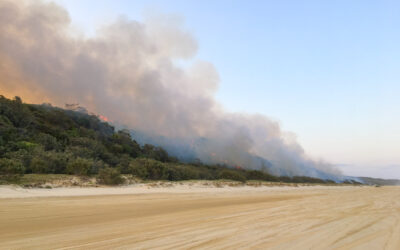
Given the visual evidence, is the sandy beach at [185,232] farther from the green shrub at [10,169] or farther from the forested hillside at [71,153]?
the forested hillside at [71,153]

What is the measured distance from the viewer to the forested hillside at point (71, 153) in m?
15.1

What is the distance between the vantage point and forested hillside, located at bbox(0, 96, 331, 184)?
15102mm

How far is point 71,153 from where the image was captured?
754 inches

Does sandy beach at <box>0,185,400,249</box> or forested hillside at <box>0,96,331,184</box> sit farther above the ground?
forested hillside at <box>0,96,331,184</box>

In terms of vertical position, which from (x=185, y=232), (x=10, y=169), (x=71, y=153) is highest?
(x=71, y=153)

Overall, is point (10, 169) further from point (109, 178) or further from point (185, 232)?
point (185, 232)

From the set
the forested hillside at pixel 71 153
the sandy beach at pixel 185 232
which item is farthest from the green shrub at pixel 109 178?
the sandy beach at pixel 185 232

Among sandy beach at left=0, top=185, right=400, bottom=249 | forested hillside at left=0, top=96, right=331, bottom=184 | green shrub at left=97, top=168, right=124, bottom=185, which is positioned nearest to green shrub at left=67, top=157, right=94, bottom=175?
forested hillside at left=0, top=96, right=331, bottom=184

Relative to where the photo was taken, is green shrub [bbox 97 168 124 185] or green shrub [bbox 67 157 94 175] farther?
green shrub [bbox 67 157 94 175]

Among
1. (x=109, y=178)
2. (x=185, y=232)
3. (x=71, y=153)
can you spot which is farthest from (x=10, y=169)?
(x=185, y=232)

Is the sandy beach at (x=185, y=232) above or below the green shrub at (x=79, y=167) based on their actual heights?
below

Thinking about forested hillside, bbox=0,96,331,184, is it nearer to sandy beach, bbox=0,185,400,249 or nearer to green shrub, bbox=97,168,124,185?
green shrub, bbox=97,168,124,185

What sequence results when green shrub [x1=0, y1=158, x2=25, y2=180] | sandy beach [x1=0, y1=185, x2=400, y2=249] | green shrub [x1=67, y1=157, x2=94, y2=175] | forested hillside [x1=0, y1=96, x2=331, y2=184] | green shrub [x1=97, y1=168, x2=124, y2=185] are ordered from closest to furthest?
sandy beach [x1=0, y1=185, x2=400, y2=249]
green shrub [x1=0, y1=158, x2=25, y2=180]
green shrub [x1=97, y1=168, x2=124, y2=185]
forested hillside [x1=0, y1=96, x2=331, y2=184]
green shrub [x1=67, y1=157, x2=94, y2=175]

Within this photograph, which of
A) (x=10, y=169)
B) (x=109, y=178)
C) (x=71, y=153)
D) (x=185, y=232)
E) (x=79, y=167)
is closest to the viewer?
(x=185, y=232)
